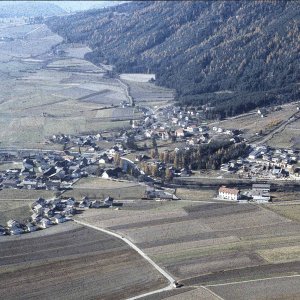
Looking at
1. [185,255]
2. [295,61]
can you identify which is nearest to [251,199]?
[185,255]

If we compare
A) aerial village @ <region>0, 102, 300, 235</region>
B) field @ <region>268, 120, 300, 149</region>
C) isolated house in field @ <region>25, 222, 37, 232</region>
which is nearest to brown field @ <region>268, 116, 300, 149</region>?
field @ <region>268, 120, 300, 149</region>

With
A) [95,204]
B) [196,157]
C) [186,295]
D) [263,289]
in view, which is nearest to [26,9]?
[196,157]

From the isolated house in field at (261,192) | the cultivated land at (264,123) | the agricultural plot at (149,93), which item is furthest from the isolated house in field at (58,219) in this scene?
the agricultural plot at (149,93)

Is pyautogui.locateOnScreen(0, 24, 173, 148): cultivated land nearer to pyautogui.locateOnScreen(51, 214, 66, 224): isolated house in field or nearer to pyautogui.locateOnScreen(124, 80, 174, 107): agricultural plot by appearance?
pyautogui.locateOnScreen(124, 80, 174, 107): agricultural plot

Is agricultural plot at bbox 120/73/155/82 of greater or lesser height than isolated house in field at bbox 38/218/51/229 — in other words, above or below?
above

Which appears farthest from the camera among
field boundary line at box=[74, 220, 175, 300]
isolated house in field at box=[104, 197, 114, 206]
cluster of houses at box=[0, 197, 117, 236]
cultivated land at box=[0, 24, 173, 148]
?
cultivated land at box=[0, 24, 173, 148]

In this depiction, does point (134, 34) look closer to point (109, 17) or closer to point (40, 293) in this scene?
point (109, 17)
